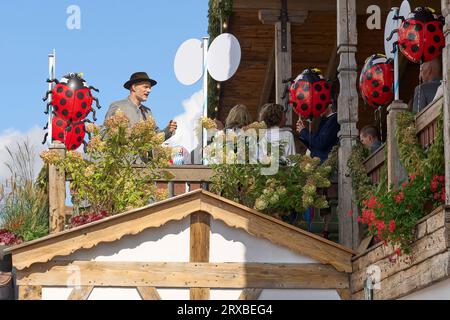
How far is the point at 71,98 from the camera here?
1384 cm

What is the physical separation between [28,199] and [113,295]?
1686 millimetres

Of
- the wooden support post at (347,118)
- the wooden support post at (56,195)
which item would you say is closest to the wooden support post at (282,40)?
the wooden support post at (347,118)

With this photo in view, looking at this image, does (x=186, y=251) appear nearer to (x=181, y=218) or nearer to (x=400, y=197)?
(x=181, y=218)

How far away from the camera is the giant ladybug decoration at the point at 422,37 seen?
11.2 meters

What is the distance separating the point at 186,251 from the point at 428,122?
3337 mm

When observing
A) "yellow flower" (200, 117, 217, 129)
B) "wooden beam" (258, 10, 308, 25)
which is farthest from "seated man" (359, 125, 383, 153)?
"wooden beam" (258, 10, 308, 25)

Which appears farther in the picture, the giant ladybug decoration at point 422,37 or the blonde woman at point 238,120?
the blonde woman at point 238,120

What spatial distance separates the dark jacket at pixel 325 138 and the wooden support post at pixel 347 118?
59cm

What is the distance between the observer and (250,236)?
12.4m

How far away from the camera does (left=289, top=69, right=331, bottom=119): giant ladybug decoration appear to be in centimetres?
1412

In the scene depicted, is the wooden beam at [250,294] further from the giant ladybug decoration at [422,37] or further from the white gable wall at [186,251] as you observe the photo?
the giant ladybug decoration at [422,37]

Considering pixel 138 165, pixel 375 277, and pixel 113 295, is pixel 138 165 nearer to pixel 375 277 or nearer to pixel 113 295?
pixel 113 295

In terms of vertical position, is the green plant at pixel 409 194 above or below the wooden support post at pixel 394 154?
below

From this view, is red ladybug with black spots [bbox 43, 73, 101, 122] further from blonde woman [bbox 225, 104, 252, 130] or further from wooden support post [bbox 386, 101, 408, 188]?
wooden support post [bbox 386, 101, 408, 188]
